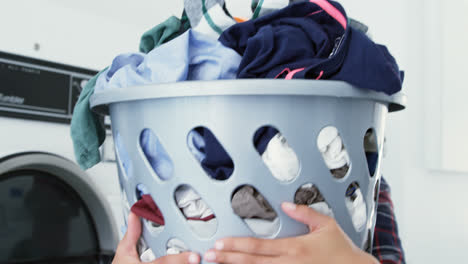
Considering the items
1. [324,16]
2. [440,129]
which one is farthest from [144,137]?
A: [440,129]

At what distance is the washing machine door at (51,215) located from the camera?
806 mm

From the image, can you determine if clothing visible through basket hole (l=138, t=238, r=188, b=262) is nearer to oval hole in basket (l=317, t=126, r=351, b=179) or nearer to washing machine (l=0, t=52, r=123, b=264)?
oval hole in basket (l=317, t=126, r=351, b=179)

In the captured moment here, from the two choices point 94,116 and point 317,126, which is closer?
point 317,126

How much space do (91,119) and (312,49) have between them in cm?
27

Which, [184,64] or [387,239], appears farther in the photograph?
[387,239]

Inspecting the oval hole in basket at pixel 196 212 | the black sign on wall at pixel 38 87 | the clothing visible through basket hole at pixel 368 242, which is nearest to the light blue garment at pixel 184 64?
the oval hole in basket at pixel 196 212

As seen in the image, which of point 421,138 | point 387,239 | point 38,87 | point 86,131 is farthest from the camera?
point 421,138

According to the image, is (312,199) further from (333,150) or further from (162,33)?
(162,33)

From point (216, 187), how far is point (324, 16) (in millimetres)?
217

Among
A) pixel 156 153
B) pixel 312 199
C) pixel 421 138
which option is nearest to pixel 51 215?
A: pixel 156 153

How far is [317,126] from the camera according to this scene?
32 cm

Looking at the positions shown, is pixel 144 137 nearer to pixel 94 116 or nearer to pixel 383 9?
pixel 94 116

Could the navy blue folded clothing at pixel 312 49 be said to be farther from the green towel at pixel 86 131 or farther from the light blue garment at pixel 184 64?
the green towel at pixel 86 131

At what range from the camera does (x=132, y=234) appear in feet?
1.25
